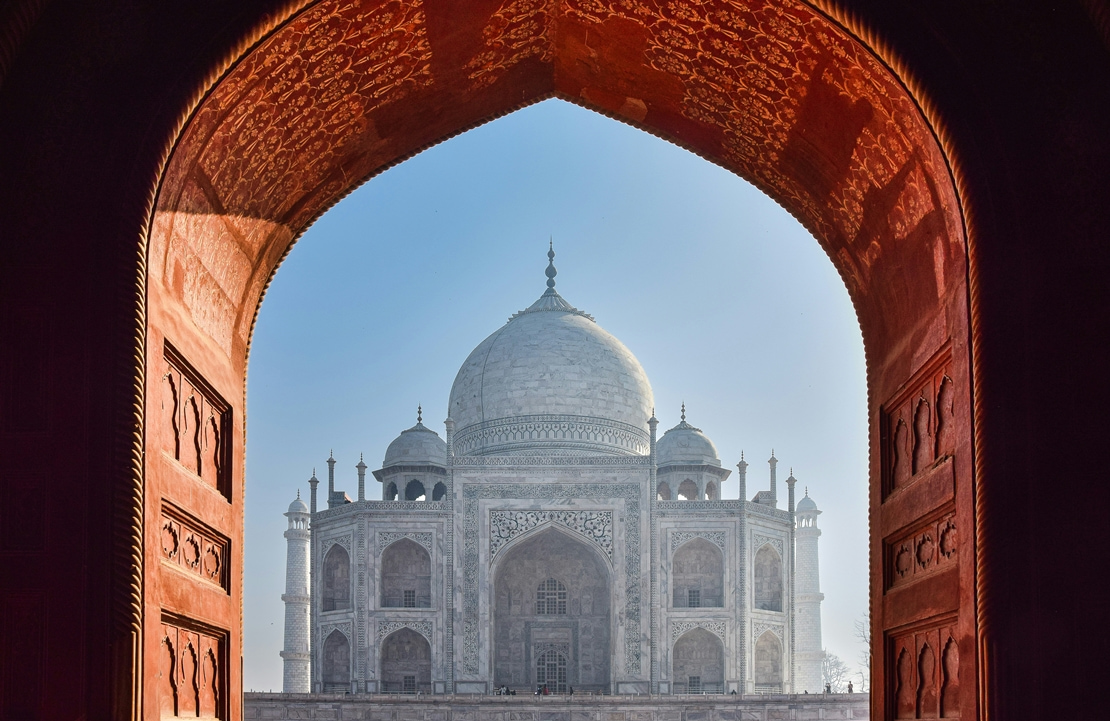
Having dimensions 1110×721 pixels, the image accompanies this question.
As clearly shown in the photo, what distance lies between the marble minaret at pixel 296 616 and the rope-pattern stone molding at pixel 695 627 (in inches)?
530

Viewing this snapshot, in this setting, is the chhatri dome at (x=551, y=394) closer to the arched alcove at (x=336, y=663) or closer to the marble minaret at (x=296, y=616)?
the arched alcove at (x=336, y=663)

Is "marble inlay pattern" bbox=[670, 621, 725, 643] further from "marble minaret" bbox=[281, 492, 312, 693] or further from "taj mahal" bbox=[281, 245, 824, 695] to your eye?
"marble minaret" bbox=[281, 492, 312, 693]

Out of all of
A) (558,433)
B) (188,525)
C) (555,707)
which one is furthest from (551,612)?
(188,525)

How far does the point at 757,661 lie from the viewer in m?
27.7

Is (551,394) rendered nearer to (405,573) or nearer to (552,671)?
(405,573)

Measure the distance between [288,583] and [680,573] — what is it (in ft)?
46.9

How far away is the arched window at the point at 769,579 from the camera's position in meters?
28.0

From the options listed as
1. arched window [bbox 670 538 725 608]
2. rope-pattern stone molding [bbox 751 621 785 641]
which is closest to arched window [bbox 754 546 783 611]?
rope-pattern stone molding [bbox 751 621 785 641]

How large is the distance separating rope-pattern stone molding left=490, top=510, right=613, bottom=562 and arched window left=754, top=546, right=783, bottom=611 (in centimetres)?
365

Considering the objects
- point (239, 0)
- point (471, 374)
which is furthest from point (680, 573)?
point (239, 0)

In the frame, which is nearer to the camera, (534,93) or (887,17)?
(887,17)

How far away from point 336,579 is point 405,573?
1.66 metres

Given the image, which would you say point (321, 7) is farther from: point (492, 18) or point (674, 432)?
point (674, 432)

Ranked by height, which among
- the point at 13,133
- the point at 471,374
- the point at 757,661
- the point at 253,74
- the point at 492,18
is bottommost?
the point at 757,661
